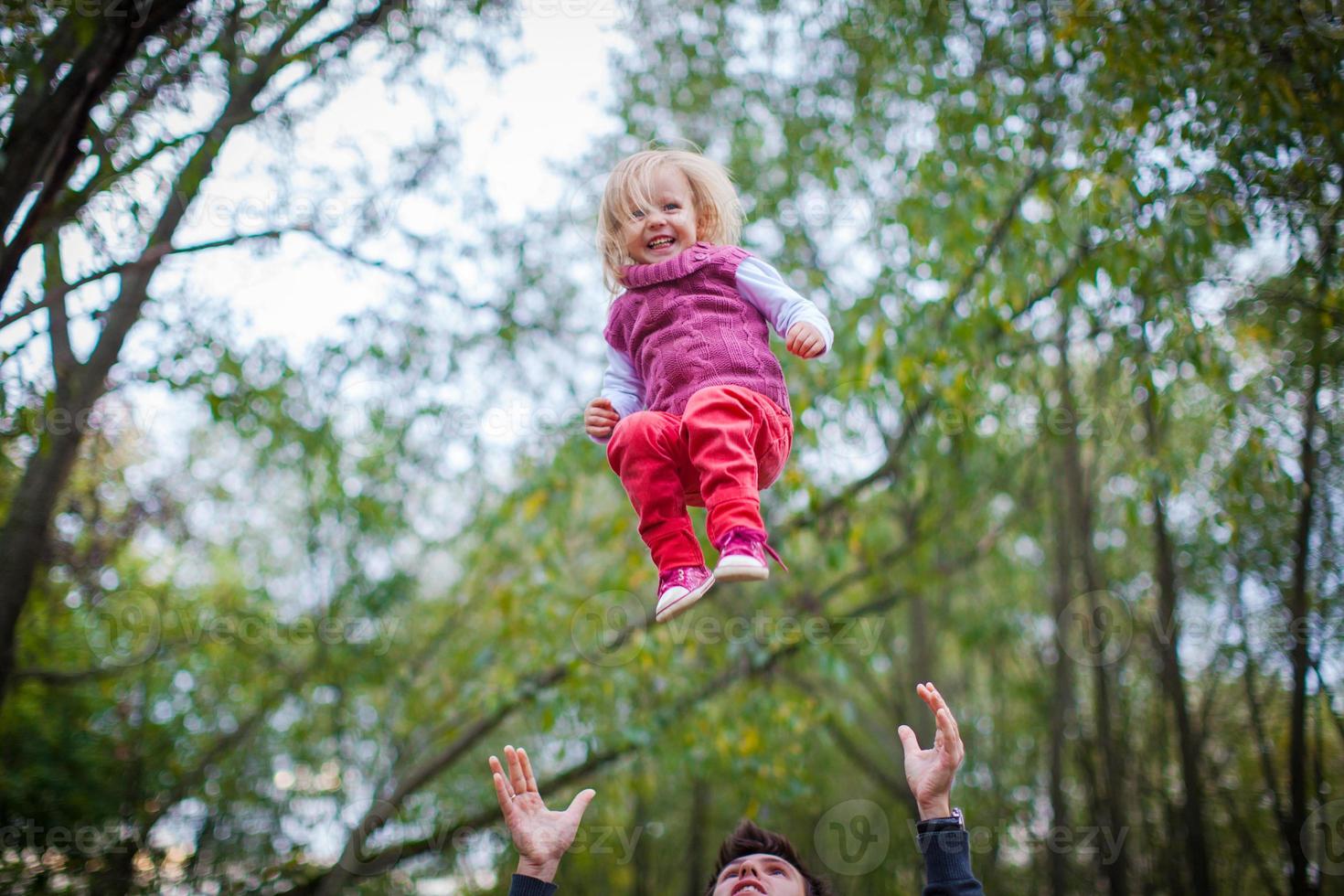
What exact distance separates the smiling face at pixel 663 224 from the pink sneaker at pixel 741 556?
60 centimetres

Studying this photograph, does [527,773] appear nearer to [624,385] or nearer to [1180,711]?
[624,385]

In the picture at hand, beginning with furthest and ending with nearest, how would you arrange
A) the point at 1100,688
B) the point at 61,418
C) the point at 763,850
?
the point at 1100,688, the point at 61,418, the point at 763,850

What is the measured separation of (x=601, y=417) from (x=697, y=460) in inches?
15.7

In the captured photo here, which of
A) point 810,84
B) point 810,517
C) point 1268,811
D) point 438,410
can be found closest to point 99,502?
point 438,410

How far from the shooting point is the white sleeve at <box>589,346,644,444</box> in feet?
6.84

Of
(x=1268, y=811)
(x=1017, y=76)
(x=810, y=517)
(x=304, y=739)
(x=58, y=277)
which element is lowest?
(x=1268, y=811)

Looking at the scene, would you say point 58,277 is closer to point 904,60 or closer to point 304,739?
point 904,60

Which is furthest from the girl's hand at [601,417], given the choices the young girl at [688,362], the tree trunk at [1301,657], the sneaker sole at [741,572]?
the tree trunk at [1301,657]

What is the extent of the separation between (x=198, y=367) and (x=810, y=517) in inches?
103

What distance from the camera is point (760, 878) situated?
2.35m

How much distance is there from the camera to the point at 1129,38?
10.1 feet

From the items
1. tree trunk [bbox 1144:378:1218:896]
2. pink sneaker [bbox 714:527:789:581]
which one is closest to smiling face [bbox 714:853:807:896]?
pink sneaker [bbox 714:527:789:581]

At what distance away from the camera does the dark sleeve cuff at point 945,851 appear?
1.89m

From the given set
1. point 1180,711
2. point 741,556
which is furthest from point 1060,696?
point 741,556
